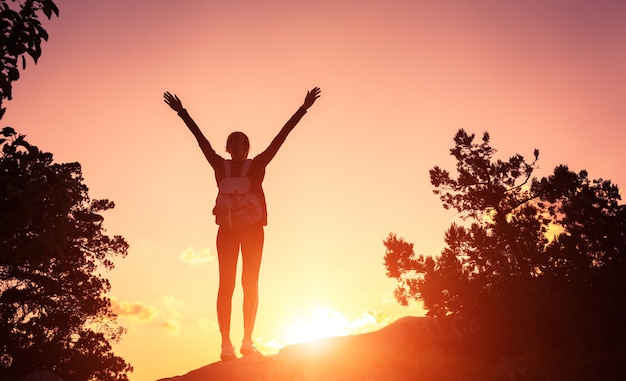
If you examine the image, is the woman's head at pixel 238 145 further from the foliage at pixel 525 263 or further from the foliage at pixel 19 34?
the foliage at pixel 525 263

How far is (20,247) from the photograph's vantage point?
4.62 meters

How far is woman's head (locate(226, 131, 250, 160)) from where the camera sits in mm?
5270

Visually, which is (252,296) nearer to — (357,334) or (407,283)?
(407,283)

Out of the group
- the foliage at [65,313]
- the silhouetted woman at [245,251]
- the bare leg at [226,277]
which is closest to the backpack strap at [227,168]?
the silhouetted woman at [245,251]

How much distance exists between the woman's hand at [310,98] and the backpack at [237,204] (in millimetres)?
977

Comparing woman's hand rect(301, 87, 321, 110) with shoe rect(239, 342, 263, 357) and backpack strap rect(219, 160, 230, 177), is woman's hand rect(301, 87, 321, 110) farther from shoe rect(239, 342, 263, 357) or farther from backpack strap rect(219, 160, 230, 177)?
shoe rect(239, 342, 263, 357)

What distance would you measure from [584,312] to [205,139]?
2251cm

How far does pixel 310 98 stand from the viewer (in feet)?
17.9

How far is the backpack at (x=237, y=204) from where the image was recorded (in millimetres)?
4934

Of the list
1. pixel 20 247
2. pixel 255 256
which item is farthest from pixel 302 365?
pixel 20 247

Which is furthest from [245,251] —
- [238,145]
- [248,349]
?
[238,145]

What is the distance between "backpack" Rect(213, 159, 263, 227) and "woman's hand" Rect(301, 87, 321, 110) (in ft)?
3.20

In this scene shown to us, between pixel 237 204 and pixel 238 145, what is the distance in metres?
0.76

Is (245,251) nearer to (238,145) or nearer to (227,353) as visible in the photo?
(227,353)
